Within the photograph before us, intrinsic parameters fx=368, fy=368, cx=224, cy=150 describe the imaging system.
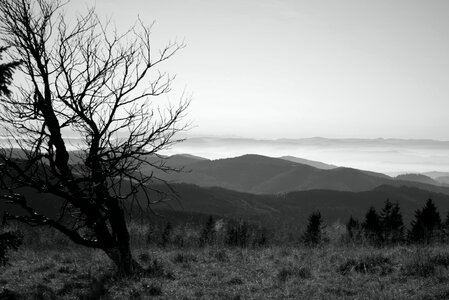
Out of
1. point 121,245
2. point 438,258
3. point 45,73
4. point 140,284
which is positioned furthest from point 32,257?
point 438,258

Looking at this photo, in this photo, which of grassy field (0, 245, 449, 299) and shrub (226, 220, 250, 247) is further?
shrub (226, 220, 250, 247)

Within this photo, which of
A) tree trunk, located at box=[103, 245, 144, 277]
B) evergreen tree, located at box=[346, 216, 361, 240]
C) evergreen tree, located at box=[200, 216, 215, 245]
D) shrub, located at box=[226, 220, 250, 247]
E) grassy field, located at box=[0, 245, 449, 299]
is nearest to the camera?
grassy field, located at box=[0, 245, 449, 299]

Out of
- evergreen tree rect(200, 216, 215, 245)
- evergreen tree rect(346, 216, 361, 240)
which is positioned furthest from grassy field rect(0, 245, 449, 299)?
evergreen tree rect(346, 216, 361, 240)

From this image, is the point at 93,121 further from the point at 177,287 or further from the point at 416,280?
the point at 416,280

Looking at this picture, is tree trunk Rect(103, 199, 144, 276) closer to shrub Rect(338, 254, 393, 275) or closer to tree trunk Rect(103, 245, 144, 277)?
tree trunk Rect(103, 245, 144, 277)

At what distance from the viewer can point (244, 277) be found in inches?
427

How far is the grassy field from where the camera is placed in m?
8.95

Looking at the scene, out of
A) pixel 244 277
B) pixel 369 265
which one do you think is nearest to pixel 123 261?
pixel 244 277

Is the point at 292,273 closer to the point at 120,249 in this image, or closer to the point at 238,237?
the point at 120,249

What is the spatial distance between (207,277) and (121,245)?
2.85 meters

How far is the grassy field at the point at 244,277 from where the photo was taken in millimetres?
8945

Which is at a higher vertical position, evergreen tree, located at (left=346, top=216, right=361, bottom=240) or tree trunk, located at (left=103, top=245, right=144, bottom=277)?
tree trunk, located at (left=103, top=245, right=144, bottom=277)

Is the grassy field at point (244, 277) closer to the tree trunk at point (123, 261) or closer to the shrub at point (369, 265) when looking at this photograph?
the shrub at point (369, 265)

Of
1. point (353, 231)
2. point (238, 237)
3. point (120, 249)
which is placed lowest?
point (238, 237)
